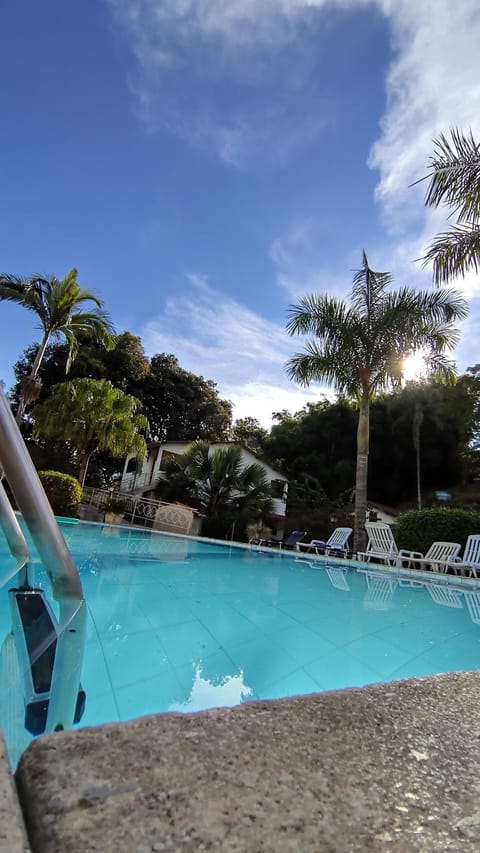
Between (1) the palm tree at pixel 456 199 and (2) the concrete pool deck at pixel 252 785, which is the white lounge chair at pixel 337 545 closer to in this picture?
(1) the palm tree at pixel 456 199

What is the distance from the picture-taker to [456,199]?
27.7 ft

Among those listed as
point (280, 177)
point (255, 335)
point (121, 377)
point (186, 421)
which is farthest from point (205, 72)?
point (186, 421)

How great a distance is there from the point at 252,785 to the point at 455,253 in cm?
1068

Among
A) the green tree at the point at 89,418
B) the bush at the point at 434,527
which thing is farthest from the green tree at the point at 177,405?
the bush at the point at 434,527

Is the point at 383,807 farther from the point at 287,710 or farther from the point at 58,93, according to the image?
the point at 58,93

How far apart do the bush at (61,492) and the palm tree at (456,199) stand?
12688 mm

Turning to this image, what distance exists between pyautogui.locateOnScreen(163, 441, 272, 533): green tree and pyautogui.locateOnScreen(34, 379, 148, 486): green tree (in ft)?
11.5

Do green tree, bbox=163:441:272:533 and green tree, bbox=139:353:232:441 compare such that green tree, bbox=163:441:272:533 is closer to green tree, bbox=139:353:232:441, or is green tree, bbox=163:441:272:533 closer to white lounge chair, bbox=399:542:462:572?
white lounge chair, bbox=399:542:462:572

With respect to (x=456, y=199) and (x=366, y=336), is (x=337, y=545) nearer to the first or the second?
(x=366, y=336)

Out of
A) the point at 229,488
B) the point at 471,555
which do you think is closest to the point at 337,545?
the point at 471,555

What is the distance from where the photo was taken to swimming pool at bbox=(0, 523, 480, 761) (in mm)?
2289

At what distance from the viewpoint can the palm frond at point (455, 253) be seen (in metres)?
8.77

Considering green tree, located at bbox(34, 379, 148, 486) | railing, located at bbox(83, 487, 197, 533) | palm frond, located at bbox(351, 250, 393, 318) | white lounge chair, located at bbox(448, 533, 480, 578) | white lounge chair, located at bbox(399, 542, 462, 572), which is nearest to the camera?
white lounge chair, located at bbox(448, 533, 480, 578)

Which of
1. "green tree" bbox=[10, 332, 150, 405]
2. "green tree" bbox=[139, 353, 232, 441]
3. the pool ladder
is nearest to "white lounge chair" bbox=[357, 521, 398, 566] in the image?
the pool ladder
